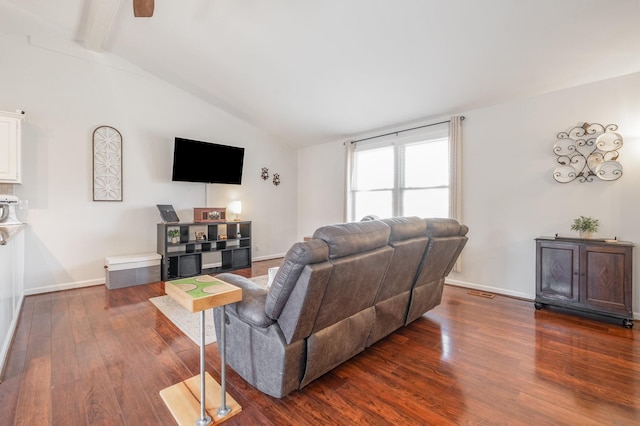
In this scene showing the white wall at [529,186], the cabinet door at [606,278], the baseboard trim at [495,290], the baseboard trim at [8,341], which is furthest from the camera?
the baseboard trim at [495,290]

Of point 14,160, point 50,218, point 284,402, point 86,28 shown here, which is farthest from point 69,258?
point 284,402

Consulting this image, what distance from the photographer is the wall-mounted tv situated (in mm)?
4777

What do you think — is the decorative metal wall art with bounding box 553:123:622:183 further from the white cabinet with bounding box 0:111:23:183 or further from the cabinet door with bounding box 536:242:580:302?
the white cabinet with bounding box 0:111:23:183

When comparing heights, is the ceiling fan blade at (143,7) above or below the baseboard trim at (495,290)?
above

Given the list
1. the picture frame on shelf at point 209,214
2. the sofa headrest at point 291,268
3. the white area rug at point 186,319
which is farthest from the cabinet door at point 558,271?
the picture frame on shelf at point 209,214

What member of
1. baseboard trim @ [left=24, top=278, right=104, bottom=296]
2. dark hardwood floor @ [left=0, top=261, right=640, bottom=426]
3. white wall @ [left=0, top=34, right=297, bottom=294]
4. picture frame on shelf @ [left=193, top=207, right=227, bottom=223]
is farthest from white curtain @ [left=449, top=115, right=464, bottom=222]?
baseboard trim @ [left=24, top=278, right=104, bottom=296]

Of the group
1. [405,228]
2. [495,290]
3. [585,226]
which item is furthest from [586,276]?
[405,228]

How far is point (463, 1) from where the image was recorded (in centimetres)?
253

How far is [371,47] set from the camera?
3.26 m

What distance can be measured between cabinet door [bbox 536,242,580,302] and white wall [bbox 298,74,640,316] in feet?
1.23

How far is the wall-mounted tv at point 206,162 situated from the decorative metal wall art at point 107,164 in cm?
78

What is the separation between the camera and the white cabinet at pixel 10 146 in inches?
131

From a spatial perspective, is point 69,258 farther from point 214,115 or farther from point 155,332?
point 214,115

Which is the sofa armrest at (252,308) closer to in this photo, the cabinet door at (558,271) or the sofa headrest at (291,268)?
the sofa headrest at (291,268)
